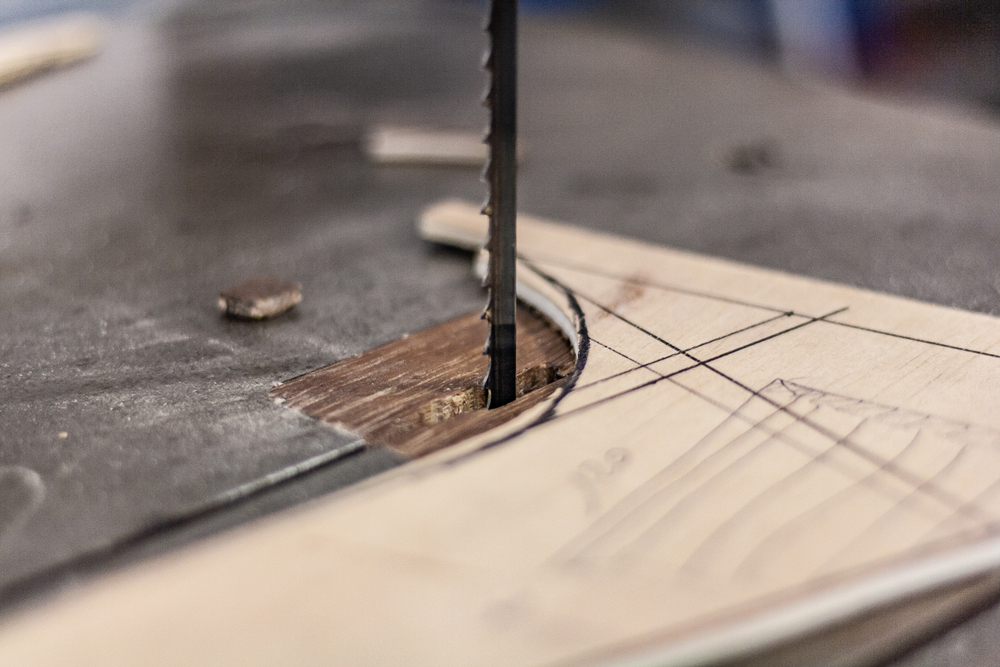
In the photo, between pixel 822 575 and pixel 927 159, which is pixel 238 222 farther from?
pixel 927 159

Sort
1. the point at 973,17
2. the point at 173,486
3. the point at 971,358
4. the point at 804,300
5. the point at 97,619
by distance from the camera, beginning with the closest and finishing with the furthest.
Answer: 1. the point at 97,619
2. the point at 173,486
3. the point at 971,358
4. the point at 804,300
5. the point at 973,17

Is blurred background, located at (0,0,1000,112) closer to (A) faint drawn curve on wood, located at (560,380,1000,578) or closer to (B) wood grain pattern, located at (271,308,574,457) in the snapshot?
(B) wood grain pattern, located at (271,308,574,457)

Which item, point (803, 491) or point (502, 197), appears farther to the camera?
point (502, 197)

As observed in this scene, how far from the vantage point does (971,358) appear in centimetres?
104

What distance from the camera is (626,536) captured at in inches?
28.5

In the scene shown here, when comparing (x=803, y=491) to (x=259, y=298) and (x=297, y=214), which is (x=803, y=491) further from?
(x=297, y=214)

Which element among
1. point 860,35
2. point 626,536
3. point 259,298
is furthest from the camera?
point 860,35

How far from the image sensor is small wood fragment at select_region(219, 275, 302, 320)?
1.26 m

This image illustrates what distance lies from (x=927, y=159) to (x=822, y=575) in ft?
5.76

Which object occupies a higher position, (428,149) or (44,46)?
(44,46)

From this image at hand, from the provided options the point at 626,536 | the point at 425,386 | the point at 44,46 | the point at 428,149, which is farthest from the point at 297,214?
the point at 44,46

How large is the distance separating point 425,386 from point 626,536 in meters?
0.42

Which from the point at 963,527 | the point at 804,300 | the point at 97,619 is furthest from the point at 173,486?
the point at 804,300

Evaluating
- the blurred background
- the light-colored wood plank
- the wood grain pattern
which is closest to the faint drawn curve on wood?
the wood grain pattern
